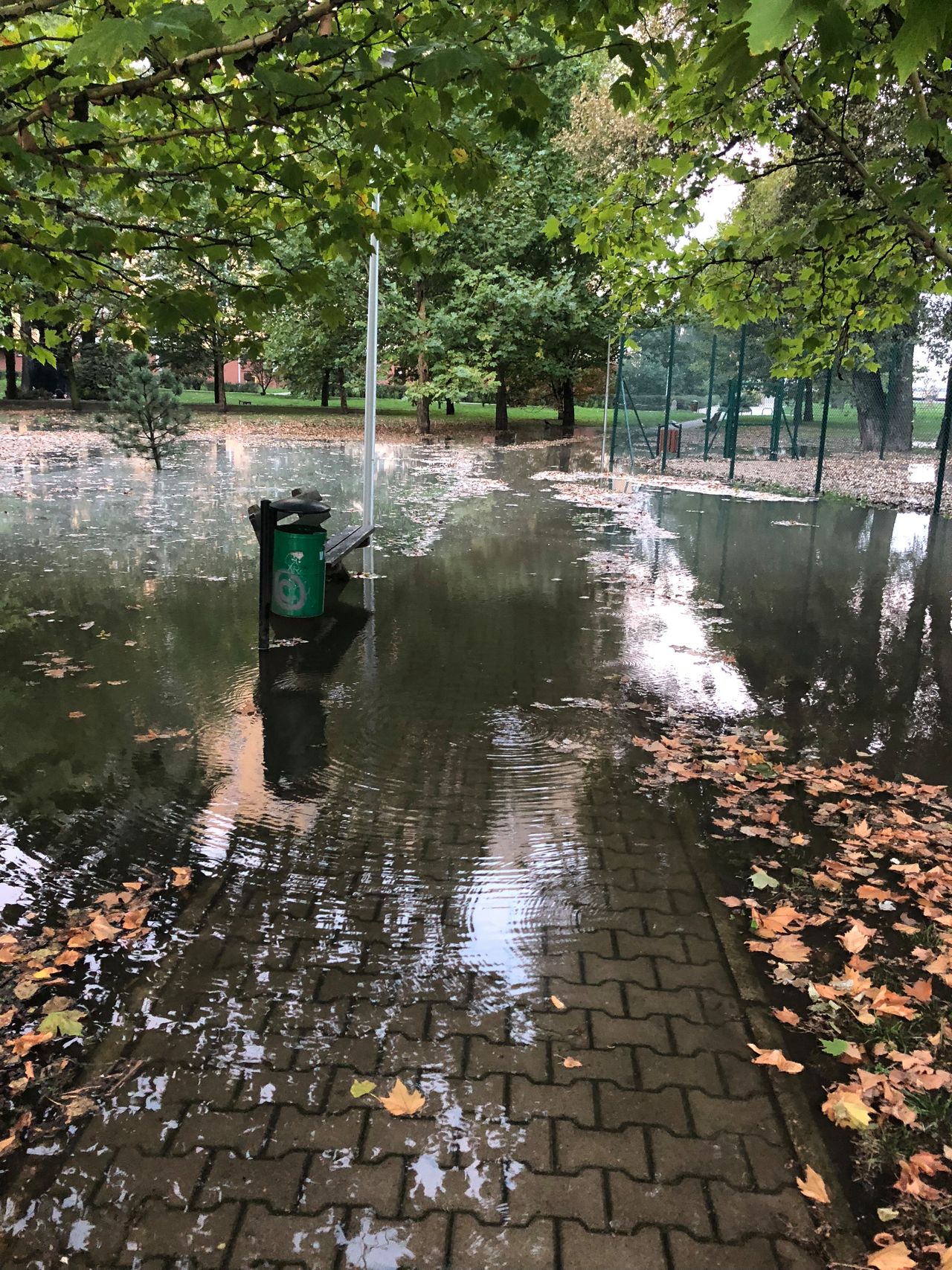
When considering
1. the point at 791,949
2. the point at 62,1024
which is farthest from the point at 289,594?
the point at 791,949

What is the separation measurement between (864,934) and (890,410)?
25382 millimetres

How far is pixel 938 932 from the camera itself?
381cm

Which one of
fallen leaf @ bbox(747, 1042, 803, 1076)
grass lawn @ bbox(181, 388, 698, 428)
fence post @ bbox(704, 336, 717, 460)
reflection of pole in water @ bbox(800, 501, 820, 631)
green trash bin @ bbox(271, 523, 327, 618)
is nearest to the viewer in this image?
fallen leaf @ bbox(747, 1042, 803, 1076)

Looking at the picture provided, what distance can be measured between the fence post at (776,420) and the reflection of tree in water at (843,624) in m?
9.02

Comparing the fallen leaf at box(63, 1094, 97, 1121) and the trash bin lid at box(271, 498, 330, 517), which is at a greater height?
the trash bin lid at box(271, 498, 330, 517)

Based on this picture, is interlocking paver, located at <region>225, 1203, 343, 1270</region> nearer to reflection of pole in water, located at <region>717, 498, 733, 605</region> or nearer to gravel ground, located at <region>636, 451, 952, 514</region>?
reflection of pole in water, located at <region>717, 498, 733, 605</region>

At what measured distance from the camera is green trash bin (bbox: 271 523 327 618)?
7719mm

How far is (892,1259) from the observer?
2.32 meters

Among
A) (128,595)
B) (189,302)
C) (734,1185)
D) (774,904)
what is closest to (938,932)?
(774,904)

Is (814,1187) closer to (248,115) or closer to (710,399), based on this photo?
(248,115)

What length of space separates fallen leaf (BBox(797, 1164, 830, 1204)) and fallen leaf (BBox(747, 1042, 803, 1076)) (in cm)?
42

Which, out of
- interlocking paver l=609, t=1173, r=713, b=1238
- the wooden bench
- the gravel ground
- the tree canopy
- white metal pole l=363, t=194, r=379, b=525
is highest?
the tree canopy

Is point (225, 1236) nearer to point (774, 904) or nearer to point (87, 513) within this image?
point (774, 904)

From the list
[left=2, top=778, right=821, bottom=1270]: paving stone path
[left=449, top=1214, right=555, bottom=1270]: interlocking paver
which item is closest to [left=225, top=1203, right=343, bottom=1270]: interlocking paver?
Answer: [left=2, top=778, right=821, bottom=1270]: paving stone path
